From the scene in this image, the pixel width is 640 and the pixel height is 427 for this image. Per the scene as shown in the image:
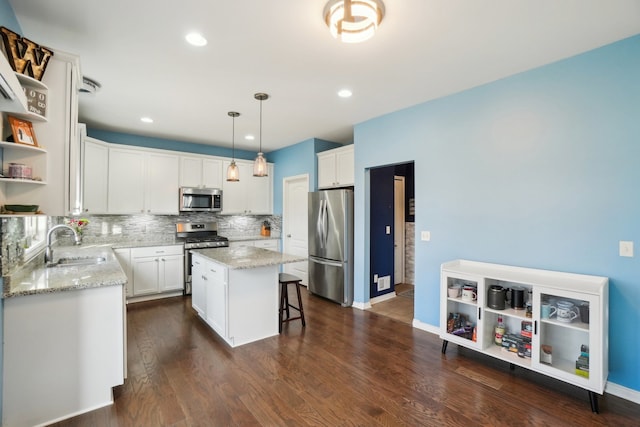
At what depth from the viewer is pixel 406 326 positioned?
11.9 feet

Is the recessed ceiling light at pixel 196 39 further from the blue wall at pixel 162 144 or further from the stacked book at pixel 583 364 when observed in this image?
the stacked book at pixel 583 364

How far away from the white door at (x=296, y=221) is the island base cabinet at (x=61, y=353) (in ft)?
11.1

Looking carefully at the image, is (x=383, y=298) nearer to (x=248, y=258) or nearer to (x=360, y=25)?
(x=248, y=258)

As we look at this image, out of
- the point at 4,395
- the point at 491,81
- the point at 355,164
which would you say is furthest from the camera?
the point at 355,164

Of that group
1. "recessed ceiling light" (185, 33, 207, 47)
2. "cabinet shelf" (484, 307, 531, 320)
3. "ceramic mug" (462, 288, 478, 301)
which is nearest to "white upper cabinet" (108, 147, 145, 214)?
"recessed ceiling light" (185, 33, 207, 47)

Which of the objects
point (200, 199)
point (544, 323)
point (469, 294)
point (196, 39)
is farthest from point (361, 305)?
point (196, 39)

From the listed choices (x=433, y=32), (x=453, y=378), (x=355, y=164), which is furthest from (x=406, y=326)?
(x=433, y=32)

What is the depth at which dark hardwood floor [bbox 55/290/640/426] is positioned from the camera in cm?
201

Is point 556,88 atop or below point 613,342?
atop

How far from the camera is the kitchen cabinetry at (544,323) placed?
2088 mm

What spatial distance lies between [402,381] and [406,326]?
1237 mm

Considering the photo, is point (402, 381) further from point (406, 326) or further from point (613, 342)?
point (613, 342)

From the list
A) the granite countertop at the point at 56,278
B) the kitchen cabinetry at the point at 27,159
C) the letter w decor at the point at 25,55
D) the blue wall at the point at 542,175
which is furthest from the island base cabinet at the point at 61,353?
the blue wall at the point at 542,175

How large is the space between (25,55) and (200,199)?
357 centimetres
